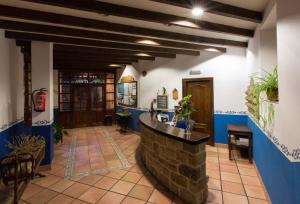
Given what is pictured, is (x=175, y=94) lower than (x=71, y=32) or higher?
lower

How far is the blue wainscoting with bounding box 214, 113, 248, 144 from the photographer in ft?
14.8

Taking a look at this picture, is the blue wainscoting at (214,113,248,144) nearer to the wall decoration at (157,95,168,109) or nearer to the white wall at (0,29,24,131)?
the wall decoration at (157,95,168,109)

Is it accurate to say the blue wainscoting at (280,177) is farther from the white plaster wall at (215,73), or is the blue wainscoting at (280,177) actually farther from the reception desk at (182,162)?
the white plaster wall at (215,73)

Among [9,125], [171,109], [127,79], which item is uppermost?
[127,79]

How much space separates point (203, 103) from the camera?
5.01 m

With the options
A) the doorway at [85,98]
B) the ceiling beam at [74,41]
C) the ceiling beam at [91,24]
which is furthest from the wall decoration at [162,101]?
the doorway at [85,98]

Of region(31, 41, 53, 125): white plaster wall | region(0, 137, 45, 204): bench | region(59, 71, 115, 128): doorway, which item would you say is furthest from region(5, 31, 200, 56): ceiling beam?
region(59, 71, 115, 128): doorway

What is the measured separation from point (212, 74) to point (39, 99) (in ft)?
13.3

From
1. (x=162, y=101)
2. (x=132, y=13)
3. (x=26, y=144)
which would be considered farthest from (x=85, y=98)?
(x=132, y=13)

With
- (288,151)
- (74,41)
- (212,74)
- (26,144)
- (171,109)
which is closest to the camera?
(288,151)

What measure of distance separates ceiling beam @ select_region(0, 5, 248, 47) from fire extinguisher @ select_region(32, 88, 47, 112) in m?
1.41

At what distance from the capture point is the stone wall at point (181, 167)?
2.21 metres

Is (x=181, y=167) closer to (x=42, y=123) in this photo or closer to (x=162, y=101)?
(x=42, y=123)

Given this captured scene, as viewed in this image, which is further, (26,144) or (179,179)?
(26,144)
